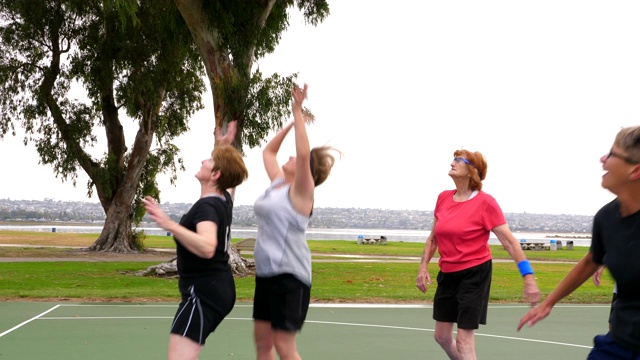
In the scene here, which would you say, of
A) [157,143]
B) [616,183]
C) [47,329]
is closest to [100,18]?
[157,143]

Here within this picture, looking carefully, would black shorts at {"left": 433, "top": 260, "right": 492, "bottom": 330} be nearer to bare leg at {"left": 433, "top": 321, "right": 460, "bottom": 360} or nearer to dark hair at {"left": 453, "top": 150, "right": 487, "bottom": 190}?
bare leg at {"left": 433, "top": 321, "right": 460, "bottom": 360}

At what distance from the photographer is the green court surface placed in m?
9.18

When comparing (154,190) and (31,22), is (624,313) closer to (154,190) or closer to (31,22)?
(31,22)

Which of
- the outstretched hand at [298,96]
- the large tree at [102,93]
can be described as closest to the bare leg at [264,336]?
the outstretched hand at [298,96]

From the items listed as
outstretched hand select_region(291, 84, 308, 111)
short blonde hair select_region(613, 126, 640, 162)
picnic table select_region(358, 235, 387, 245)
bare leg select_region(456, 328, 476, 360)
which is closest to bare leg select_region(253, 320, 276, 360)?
outstretched hand select_region(291, 84, 308, 111)

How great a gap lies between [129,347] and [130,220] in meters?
30.6

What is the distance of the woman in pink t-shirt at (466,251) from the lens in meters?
6.88

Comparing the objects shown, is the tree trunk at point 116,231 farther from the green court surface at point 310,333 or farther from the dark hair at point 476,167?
the dark hair at point 476,167

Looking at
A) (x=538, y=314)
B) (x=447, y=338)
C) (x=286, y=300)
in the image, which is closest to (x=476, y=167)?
(x=447, y=338)

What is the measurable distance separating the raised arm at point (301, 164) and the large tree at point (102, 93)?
2521 cm

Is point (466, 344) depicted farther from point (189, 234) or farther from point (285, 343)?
point (189, 234)

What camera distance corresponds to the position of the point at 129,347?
30.7 ft

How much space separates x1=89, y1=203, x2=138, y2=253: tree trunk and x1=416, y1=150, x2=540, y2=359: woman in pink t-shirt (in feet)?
107

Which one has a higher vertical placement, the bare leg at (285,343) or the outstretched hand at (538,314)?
the outstretched hand at (538,314)
